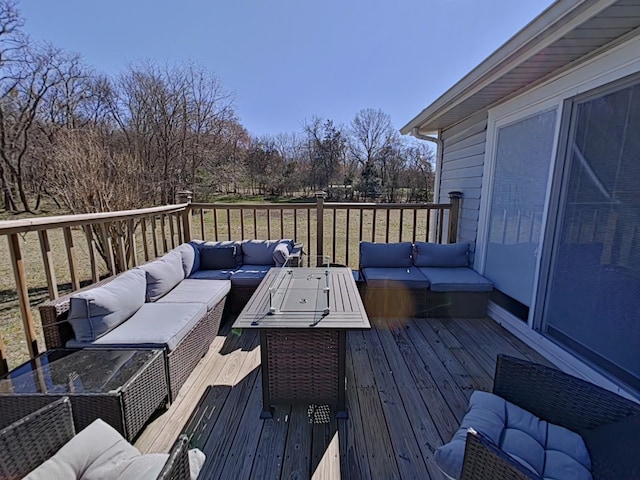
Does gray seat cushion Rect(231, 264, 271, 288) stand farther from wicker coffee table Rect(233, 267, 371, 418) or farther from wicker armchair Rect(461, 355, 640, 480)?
wicker armchair Rect(461, 355, 640, 480)

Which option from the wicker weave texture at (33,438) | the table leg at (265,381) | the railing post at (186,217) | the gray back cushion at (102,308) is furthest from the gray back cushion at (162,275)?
the wicker weave texture at (33,438)

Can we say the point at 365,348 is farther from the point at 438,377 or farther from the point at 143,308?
the point at 143,308

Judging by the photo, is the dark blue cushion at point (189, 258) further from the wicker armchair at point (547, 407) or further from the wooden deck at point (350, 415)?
the wicker armchair at point (547, 407)

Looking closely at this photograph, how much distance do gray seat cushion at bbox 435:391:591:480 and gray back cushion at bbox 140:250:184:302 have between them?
2.39 metres

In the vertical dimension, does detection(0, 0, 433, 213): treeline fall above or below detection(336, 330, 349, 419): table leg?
above

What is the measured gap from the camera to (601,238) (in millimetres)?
2107

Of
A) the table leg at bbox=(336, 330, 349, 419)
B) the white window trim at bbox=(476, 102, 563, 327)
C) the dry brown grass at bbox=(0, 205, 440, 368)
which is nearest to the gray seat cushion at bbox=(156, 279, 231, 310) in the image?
the dry brown grass at bbox=(0, 205, 440, 368)

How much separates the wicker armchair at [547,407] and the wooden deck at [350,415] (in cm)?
53

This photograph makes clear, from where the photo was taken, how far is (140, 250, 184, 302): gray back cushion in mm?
2652

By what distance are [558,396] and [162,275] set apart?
286cm

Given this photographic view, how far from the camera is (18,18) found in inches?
370

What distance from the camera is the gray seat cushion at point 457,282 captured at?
3311 millimetres

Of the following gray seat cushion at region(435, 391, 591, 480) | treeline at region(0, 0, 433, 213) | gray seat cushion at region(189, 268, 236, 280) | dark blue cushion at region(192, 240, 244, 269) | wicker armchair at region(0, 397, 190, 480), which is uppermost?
treeline at region(0, 0, 433, 213)

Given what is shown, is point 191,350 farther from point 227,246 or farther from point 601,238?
point 601,238
